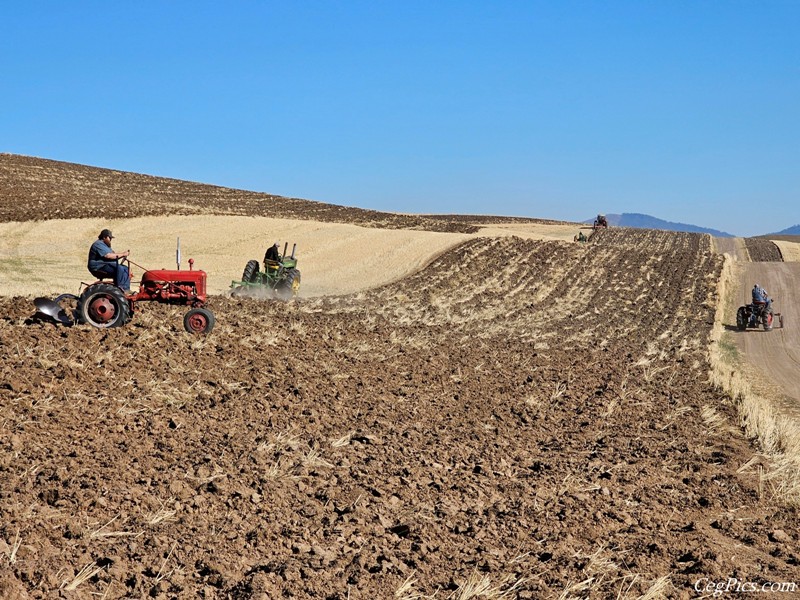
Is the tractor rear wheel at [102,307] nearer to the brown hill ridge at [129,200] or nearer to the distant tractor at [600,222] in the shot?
the brown hill ridge at [129,200]

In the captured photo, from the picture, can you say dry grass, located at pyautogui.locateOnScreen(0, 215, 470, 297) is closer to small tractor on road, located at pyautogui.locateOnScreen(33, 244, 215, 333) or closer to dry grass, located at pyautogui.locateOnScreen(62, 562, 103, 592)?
small tractor on road, located at pyautogui.locateOnScreen(33, 244, 215, 333)

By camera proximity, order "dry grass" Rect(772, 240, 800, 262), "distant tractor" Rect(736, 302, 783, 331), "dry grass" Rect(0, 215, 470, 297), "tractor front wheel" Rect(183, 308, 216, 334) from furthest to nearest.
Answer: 1. "dry grass" Rect(772, 240, 800, 262)
2. "dry grass" Rect(0, 215, 470, 297)
3. "distant tractor" Rect(736, 302, 783, 331)
4. "tractor front wheel" Rect(183, 308, 216, 334)

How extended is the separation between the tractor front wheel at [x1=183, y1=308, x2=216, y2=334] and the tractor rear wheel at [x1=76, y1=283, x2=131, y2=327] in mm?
1083

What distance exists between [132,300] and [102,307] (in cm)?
69

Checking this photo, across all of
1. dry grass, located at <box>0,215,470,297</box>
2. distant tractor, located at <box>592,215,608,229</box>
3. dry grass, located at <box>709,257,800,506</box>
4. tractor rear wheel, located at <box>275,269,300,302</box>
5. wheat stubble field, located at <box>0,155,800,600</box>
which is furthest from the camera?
distant tractor, located at <box>592,215,608,229</box>

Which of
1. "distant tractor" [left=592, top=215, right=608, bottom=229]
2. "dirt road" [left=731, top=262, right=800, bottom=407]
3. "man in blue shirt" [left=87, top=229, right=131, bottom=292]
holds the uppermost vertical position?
"distant tractor" [left=592, top=215, right=608, bottom=229]

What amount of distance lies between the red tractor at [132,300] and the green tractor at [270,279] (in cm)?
766

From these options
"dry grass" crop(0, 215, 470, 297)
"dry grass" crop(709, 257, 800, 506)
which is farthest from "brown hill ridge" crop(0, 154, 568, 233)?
"dry grass" crop(709, 257, 800, 506)

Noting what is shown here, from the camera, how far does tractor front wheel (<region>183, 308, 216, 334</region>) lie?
41.1 ft

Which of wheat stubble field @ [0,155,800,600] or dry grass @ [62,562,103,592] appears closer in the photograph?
dry grass @ [62,562,103,592]

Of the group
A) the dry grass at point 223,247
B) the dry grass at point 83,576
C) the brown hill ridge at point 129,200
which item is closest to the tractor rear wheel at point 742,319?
the dry grass at point 223,247

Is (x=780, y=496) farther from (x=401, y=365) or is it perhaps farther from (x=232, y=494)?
(x=401, y=365)

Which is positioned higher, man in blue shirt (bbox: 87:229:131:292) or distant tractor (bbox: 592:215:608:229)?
distant tractor (bbox: 592:215:608:229)

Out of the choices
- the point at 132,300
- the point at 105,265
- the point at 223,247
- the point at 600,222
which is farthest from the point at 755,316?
the point at 600,222
